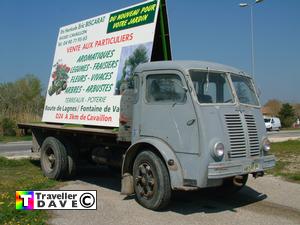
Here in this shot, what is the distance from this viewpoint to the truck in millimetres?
6566

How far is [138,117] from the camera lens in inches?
300

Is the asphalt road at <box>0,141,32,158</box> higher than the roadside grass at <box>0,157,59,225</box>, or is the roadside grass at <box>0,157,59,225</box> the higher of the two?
the asphalt road at <box>0,141,32,158</box>

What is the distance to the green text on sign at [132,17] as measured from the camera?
8.42m

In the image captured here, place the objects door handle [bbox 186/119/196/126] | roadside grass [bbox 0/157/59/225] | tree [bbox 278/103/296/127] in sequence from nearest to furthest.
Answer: roadside grass [bbox 0/157/59/225] < door handle [bbox 186/119/196/126] < tree [bbox 278/103/296/127]

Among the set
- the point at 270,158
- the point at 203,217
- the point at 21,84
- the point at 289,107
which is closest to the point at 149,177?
the point at 203,217

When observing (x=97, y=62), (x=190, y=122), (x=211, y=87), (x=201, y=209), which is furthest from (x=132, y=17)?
(x=201, y=209)

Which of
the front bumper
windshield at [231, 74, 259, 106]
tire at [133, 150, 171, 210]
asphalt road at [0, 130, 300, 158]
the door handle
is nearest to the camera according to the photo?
the front bumper

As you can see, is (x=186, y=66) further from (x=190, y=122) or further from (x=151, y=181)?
(x=151, y=181)

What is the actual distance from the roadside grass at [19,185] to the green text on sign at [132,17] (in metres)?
3.74

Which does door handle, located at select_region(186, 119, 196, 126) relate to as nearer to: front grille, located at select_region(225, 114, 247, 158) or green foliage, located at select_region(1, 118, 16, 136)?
front grille, located at select_region(225, 114, 247, 158)

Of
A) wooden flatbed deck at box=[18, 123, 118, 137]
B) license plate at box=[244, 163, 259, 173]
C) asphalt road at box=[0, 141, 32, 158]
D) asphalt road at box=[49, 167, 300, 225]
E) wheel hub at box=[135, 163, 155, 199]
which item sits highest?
wooden flatbed deck at box=[18, 123, 118, 137]

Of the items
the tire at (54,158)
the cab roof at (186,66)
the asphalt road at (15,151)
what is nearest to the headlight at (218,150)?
the cab roof at (186,66)

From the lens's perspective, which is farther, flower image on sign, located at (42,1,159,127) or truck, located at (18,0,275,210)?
flower image on sign, located at (42,1,159,127)

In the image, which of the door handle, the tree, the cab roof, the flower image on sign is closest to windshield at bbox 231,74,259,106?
the cab roof
